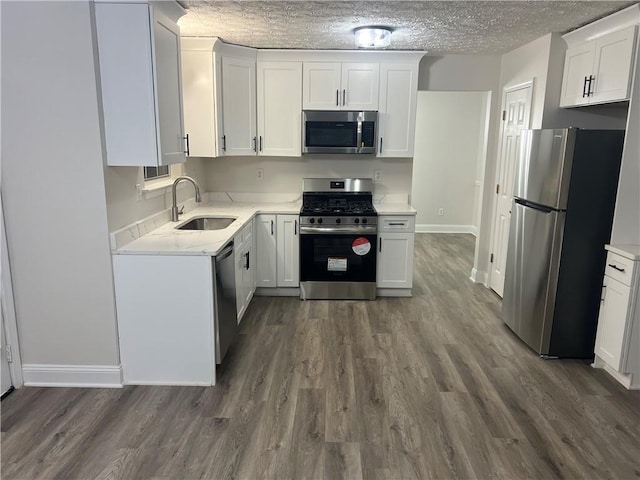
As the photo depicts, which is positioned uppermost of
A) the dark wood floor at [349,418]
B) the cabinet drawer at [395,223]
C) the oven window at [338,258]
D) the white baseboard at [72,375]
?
the cabinet drawer at [395,223]

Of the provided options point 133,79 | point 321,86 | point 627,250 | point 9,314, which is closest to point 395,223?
point 321,86

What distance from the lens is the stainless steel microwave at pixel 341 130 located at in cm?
430

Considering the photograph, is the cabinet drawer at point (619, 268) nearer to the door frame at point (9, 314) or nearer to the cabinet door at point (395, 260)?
the cabinet door at point (395, 260)

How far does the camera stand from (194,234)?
10.00 ft

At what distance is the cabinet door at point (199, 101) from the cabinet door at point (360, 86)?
1263 millimetres

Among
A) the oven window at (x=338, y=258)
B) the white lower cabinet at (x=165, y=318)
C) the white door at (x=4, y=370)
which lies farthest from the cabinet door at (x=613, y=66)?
the white door at (x=4, y=370)

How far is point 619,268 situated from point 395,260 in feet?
6.26

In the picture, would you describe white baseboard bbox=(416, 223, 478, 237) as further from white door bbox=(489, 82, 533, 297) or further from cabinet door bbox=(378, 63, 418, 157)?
cabinet door bbox=(378, 63, 418, 157)

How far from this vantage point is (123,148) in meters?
2.54

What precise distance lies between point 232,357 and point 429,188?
16.6ft

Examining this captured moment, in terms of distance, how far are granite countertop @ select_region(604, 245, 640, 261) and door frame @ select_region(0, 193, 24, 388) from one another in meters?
3.72

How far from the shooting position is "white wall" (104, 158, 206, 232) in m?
2.61

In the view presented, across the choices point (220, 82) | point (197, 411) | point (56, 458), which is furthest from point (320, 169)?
point (56, 458)

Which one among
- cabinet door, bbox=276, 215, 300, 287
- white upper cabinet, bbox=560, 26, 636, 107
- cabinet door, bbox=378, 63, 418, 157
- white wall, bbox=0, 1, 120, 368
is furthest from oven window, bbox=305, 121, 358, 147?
white wall, bbox=0, 1, 120, 368
